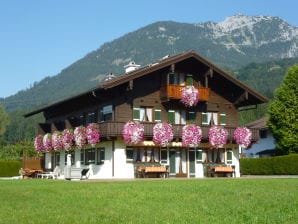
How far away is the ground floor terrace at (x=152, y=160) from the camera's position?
110 ft

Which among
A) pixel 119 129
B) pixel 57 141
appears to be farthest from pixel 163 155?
pixel 57 141

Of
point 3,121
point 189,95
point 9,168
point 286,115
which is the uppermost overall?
point 3,121

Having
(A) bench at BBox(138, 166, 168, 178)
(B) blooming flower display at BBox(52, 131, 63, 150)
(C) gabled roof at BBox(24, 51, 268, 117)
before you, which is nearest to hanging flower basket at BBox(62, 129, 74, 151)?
(B) blooming flower display at BBox(52, 131, 63, 150)

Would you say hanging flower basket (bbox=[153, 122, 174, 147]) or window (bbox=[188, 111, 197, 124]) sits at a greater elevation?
window (bbox=[188, 111, 197, 124])

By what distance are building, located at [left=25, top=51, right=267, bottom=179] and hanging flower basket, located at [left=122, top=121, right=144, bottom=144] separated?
1.93 feet

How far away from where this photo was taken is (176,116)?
3688 cm

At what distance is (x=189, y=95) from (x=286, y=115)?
13019 millimetres

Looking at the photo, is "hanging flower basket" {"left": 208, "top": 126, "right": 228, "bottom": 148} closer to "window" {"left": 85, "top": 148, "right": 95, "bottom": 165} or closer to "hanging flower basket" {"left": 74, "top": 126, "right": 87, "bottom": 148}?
"window" {"left": 85, "top": 148, "right": 95, "bottom": 165}

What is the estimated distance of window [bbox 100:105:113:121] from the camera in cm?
3491

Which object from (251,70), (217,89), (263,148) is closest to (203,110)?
(217,89)

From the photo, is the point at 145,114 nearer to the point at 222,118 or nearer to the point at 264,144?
the point at 222,118

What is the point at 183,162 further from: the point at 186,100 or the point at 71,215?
the point at 71,215

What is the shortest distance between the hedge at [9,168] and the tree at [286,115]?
23.0 meters

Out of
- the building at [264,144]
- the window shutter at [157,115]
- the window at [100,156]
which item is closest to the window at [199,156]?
the window shutter at [157,115]
